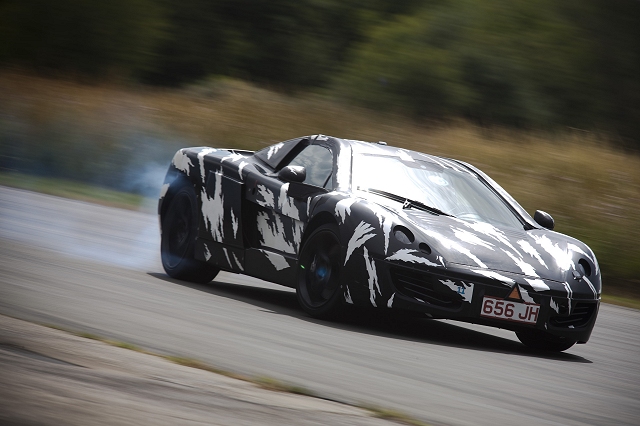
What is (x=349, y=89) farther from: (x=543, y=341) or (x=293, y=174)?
(x=543, y=341)

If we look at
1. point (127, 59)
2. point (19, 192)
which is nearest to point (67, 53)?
point (127, 59)

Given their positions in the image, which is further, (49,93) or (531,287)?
(49,93)

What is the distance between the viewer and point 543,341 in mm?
7578

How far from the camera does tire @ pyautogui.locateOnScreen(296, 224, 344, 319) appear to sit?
7.24 m

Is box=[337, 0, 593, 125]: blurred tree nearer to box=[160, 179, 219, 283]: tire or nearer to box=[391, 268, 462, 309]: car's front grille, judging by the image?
box=[160, 179, 219, 283]: tire

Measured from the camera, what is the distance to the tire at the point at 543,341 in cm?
750

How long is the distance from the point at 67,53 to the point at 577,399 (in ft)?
99.3

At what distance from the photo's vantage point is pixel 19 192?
53.9ft

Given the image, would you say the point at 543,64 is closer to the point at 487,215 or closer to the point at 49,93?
the point at 49,93

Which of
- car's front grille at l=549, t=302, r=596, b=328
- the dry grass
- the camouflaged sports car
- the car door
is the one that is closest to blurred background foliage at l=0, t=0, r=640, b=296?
the dry grass

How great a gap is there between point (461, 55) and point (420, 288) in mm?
24683

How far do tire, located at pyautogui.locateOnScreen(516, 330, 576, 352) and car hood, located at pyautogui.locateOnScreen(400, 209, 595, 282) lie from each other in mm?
564

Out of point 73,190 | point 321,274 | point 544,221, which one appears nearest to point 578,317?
point 544,221

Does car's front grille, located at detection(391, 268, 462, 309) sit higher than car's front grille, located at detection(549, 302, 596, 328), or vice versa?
car's front grille, located at detection(391, 268, 462, 309)
